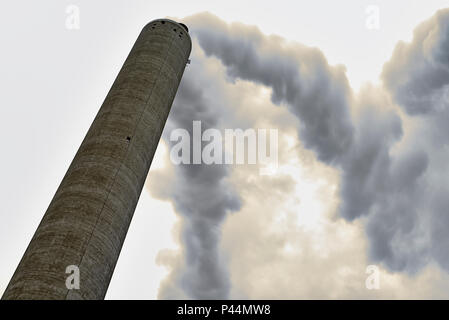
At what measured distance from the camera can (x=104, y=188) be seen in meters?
24.5

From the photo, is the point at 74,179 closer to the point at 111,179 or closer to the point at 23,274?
the point at 111,179

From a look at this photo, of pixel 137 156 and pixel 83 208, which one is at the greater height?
pixel 137 156

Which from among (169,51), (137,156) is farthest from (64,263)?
(169,51)

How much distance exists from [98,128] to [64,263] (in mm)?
10482

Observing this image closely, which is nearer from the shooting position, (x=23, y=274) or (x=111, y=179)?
(x=23, y=274)

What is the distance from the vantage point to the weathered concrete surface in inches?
823

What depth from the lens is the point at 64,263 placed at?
68.4ft

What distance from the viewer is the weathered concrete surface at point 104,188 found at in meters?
20.9
